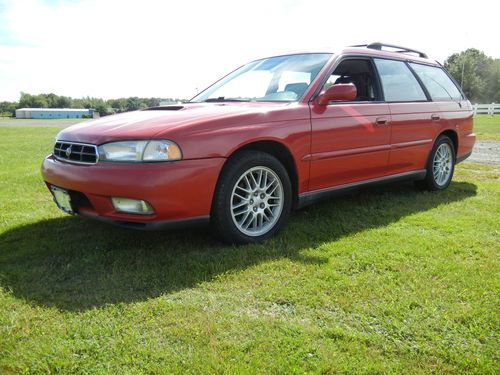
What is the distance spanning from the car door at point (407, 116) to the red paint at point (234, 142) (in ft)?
0.06

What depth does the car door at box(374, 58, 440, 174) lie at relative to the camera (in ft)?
15.1

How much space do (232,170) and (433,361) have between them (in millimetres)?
1809

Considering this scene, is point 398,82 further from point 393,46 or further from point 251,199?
point 251,199

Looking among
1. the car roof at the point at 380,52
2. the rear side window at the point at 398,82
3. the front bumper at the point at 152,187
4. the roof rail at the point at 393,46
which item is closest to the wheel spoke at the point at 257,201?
the front bumper at the point at 152,187

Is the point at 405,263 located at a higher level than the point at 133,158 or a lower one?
lower

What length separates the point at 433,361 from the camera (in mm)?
2002

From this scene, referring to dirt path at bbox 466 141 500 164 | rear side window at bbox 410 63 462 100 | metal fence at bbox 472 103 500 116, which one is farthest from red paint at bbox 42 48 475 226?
metal fence at bbox 472 103 500 116

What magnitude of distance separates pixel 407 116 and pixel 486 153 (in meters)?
5.35

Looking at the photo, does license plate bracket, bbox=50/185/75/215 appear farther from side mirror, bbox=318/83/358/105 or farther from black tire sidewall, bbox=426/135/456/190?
black tire sidewall, bbox=426/135/456/190

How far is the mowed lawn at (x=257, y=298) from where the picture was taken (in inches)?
79.5

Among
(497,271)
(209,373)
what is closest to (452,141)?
(497,271)

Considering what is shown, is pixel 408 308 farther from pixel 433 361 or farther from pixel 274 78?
pixel 274 78

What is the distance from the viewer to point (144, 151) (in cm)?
294

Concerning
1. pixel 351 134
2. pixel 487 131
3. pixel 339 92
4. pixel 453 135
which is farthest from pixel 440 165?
pixel 487 131
